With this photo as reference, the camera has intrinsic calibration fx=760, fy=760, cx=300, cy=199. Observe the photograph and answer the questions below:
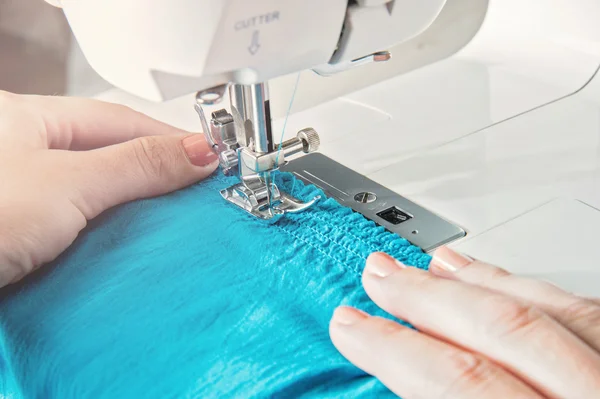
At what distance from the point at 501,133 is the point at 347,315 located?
0.50 meters

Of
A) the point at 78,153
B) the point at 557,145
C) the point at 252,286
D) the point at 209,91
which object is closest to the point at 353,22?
the point at 209,91

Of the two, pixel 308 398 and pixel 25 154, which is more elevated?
pixel 25 154

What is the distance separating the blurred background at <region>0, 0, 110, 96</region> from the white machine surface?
0.06m

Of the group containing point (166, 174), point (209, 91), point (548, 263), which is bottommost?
point (548, 263)

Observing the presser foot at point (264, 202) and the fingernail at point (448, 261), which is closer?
the fingernail at point (448, 261)

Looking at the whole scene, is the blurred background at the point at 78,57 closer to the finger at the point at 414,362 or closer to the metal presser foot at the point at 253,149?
the metal presser foot at the point at 253,149

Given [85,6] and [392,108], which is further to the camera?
[392,108]

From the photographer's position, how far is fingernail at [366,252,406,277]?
64cm

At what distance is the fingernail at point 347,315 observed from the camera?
60 centimetres

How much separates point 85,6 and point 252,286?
28 cm

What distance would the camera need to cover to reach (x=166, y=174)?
830mm

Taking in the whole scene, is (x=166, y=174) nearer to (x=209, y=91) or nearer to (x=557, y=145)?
(x=209, y=91)

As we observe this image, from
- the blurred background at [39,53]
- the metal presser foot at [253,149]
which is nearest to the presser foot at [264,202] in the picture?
the metal presser foot at [253,149]

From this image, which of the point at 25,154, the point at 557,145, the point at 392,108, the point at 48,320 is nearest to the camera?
the point at 48,320
